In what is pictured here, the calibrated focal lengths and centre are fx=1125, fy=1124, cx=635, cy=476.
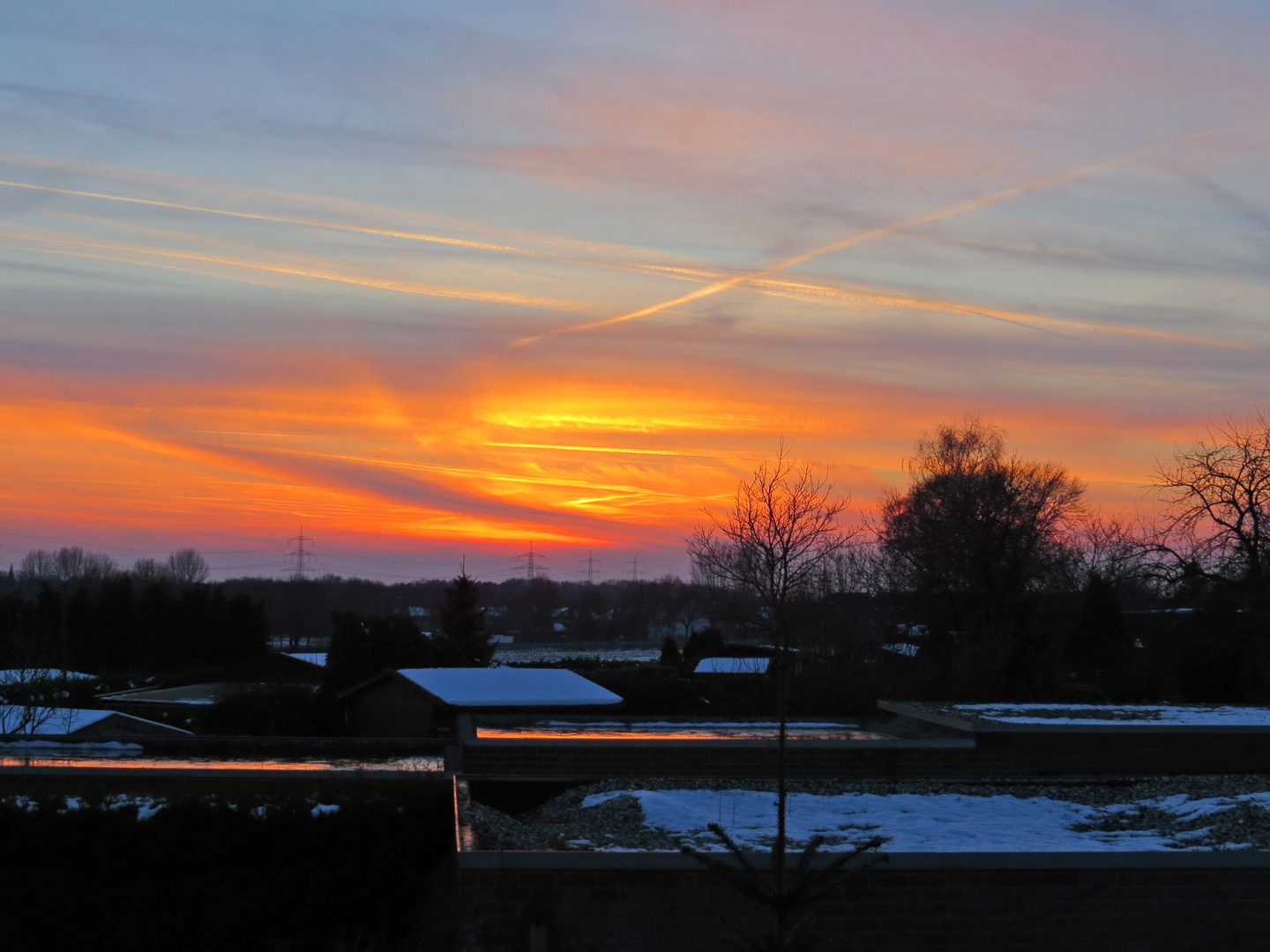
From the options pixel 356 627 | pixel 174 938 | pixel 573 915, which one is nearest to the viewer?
pixel 573 915

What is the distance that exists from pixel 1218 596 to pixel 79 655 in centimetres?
5734

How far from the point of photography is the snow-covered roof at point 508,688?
73.8 ft

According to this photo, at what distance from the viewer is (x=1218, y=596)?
32312mm

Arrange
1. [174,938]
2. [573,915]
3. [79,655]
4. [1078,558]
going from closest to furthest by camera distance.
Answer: [573,915]
[174,938]
[1078,558]
[79,655]

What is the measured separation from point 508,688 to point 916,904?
15821 millimetres

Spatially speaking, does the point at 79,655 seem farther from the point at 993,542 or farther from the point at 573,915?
the point at 573,915

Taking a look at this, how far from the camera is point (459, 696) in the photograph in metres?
23.1

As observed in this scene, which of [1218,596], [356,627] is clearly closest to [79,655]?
[356,627]

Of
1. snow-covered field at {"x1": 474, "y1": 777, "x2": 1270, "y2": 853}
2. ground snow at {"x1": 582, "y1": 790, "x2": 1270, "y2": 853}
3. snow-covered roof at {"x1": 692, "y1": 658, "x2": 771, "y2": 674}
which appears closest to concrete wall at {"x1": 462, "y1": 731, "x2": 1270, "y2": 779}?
snow-covered field at {"x1": 474, "y1": 777, "x2": 1270, "y2": 853}

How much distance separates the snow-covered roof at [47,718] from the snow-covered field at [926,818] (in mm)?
18548

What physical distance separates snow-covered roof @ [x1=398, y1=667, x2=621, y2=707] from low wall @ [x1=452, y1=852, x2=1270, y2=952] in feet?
44.7

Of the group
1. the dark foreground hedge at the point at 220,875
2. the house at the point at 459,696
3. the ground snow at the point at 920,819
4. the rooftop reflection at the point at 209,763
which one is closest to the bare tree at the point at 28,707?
the house at the point at 459,696

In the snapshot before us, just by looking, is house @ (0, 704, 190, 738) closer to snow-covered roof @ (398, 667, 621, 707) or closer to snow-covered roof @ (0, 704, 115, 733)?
snow-covered roof @ (0, 704, 115, 733)

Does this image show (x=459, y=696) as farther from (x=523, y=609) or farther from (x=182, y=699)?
(x=523, y=609)
